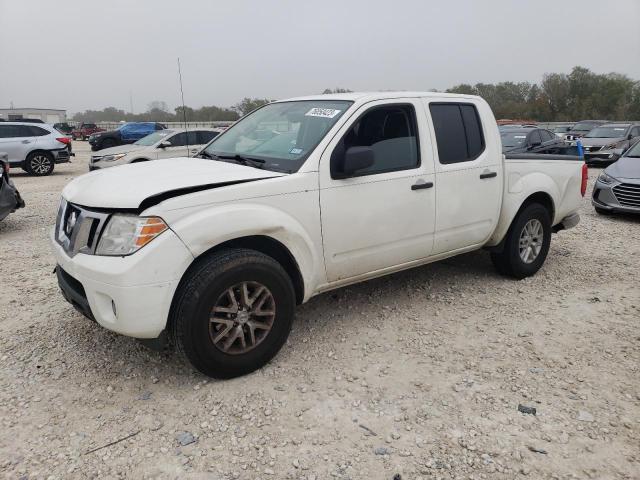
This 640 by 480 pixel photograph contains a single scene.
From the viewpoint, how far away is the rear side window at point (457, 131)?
4.22 meters

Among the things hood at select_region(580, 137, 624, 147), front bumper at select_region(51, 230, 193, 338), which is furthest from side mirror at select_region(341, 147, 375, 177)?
hood at select_region(580, 137, 624, 147)

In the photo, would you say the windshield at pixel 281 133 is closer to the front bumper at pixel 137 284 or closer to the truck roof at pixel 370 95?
the truck roof at pixel 370 95

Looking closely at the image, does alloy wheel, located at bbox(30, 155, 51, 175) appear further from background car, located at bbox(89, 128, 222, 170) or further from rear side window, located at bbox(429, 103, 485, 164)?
rear side window, located at bbox(429, 103, 485, 164)

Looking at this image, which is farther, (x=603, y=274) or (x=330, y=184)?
(x=603, y=274)

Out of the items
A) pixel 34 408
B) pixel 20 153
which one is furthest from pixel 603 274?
pixel 20 153

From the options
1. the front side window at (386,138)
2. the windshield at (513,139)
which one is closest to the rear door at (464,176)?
the front side window at (386,138)

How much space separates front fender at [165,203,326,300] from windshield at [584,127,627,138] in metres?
17.4

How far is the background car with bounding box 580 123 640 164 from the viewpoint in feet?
53.9

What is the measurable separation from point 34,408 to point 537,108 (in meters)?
57.7

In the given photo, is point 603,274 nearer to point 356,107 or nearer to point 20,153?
point 356,107

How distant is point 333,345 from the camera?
3.75 m

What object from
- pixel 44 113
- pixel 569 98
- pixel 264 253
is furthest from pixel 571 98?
pixel 44 113

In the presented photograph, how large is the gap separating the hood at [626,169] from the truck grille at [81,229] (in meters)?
8.73

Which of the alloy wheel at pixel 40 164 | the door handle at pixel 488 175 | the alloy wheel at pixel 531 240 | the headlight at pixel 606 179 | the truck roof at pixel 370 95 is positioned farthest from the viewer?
the alloy wheel at pixel 40 164
